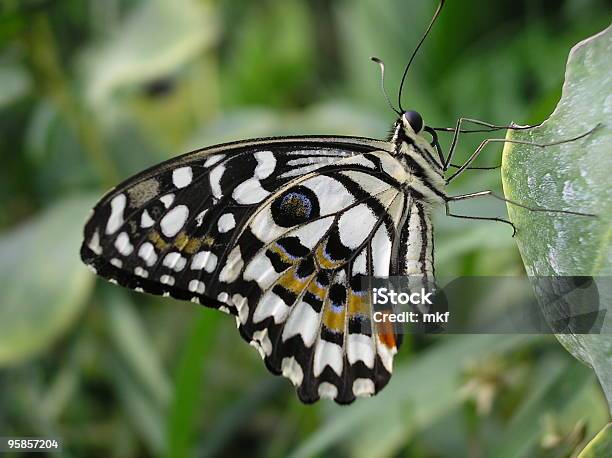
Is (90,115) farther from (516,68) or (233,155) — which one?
(516,68)

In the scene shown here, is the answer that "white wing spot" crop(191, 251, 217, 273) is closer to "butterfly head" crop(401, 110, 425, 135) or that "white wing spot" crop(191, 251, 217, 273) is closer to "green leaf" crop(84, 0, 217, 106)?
"butterfly head" crop(401, 110, 425, 135)

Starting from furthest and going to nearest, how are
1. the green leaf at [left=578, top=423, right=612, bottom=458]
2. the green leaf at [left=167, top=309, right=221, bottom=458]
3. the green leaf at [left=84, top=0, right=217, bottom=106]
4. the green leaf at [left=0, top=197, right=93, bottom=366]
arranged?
the green leaf at [left=84, top=0, right=217, bottom=106], the green leaf at [left=0, top=197, right=93, bottom=366], the green leaf at [left=167, top=309, right=221, bottom=458], the green leaf at [left=578, top=423, right=612, bottom=458]

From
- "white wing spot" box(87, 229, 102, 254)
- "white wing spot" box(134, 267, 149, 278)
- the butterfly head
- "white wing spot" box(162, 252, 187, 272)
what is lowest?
"white wing spot" box(134, 267, 149, 278)

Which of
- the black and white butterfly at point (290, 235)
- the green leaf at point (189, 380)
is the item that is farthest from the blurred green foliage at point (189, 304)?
the black and white butterfly at point (290, 235)

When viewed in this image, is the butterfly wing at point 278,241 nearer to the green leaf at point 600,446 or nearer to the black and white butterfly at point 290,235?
the black and white butterfly at point 290,235

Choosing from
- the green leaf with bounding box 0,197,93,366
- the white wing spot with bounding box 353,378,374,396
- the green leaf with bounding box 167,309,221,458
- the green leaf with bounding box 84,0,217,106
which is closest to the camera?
the white wing spot with bounding box 353,378,374,396

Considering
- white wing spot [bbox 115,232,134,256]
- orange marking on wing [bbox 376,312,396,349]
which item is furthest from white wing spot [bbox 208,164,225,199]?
orange marking on wing [bbox 376,312,396,349]

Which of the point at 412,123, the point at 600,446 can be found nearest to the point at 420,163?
the point at 412,123
